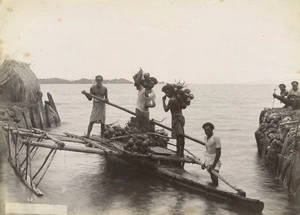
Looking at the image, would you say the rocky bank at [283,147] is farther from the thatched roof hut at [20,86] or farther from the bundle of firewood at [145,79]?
the thatched roof hut at [20,86]

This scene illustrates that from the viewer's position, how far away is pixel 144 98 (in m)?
9.23

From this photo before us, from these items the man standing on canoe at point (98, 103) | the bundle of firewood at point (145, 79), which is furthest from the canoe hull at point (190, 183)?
the man standing on canoe at point (98, 103)

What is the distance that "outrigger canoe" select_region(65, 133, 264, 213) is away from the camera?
22.0 ft

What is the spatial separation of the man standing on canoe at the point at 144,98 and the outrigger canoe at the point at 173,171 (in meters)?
0.66

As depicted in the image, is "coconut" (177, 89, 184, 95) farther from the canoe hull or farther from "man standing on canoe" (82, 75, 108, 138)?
"man standing on canoe" (82, 75, 108, 138)

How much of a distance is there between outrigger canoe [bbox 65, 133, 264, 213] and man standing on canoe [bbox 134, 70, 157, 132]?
0.66 m

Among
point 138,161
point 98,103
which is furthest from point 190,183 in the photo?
point 98,103

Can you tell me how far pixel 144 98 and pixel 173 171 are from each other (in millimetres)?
1832

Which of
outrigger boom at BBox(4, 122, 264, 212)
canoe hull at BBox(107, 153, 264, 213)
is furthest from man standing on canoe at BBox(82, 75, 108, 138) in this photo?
canoe hull at BBox(107, 153, 264, 213)

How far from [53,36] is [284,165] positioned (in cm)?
511

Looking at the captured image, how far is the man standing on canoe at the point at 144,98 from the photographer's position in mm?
9000

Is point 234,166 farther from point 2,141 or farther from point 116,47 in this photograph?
point 2,141

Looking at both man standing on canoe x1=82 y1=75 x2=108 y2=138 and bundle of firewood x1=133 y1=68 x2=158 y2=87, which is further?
man standing on canoe x1=82 y1=75 x2=108 y2=138

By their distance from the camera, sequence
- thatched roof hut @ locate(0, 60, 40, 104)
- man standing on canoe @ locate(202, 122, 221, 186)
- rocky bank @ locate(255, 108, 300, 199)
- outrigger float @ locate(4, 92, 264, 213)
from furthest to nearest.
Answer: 1. thatched roof hut @ locate(0, 60, 40, 104)
2. rocky bank @ locate(255, 108, 300, 199)
3. outrigger float @ locate(4, 92, 264, 213)
4. man standing on canoe @ locate(202, 122, 221, 186)
